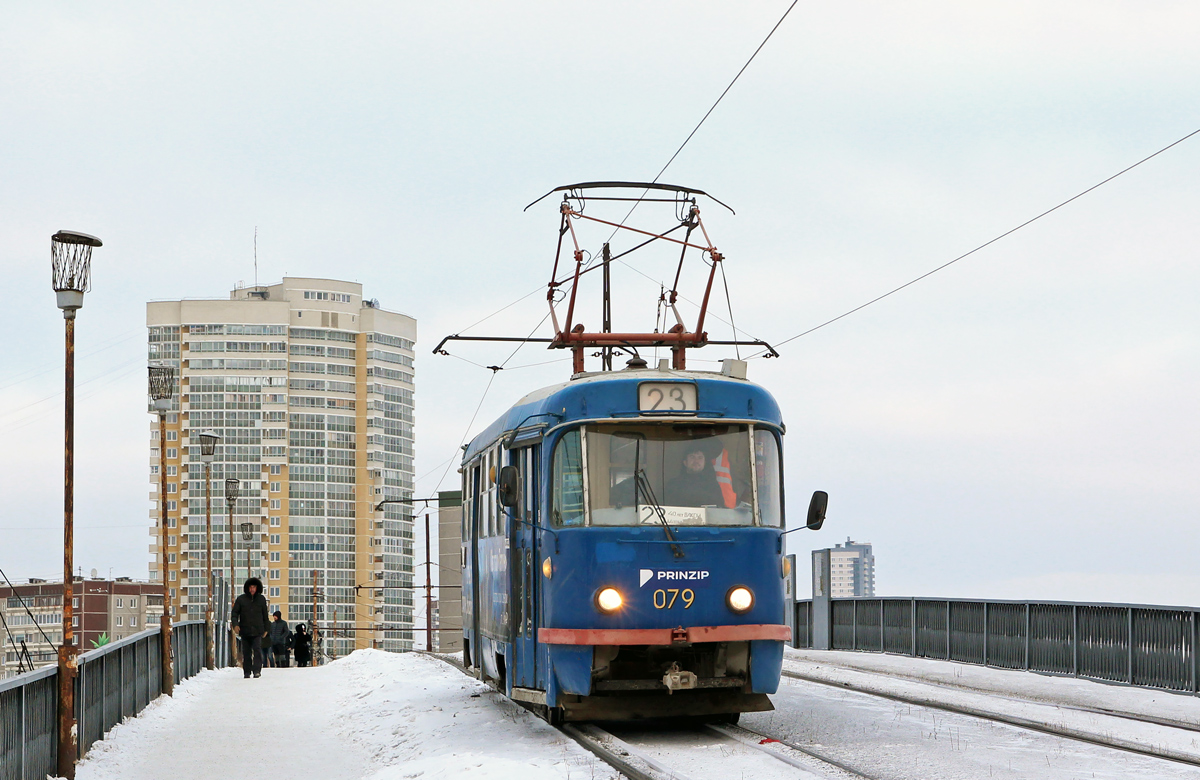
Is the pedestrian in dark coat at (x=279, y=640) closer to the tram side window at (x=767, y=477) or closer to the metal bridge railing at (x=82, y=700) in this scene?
the metal bridge railing at (x=82, y=700)

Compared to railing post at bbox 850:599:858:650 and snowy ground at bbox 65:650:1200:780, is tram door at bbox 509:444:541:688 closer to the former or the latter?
snowy ground at bbox 65:650:1200:780

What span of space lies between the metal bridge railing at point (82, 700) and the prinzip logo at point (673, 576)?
15.8 ft

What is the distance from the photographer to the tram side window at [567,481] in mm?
12250

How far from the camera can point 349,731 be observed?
1563 centimetres

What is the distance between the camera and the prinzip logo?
11969mm

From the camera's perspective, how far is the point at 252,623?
25781 millimetres

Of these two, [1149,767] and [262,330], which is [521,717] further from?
[262,330]

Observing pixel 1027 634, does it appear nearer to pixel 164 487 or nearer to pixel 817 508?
pixel 817 508

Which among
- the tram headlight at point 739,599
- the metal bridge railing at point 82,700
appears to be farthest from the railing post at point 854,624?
the tram headlight at point 739,599

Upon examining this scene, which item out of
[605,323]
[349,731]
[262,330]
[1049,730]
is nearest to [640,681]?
[1049,730]

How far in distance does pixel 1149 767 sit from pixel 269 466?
Answer: 15214cm

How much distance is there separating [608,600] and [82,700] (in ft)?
16.6

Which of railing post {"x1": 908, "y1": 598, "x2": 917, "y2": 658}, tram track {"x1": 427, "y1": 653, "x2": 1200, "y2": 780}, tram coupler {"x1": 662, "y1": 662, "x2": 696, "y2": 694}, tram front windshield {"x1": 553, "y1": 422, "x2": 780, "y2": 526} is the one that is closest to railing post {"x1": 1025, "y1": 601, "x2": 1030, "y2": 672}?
railing post {"x1": 908, "y1": 598, "x2": 917, "y2": 658}

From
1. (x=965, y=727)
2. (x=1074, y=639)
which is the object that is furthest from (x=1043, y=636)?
(x=965, y=727)
